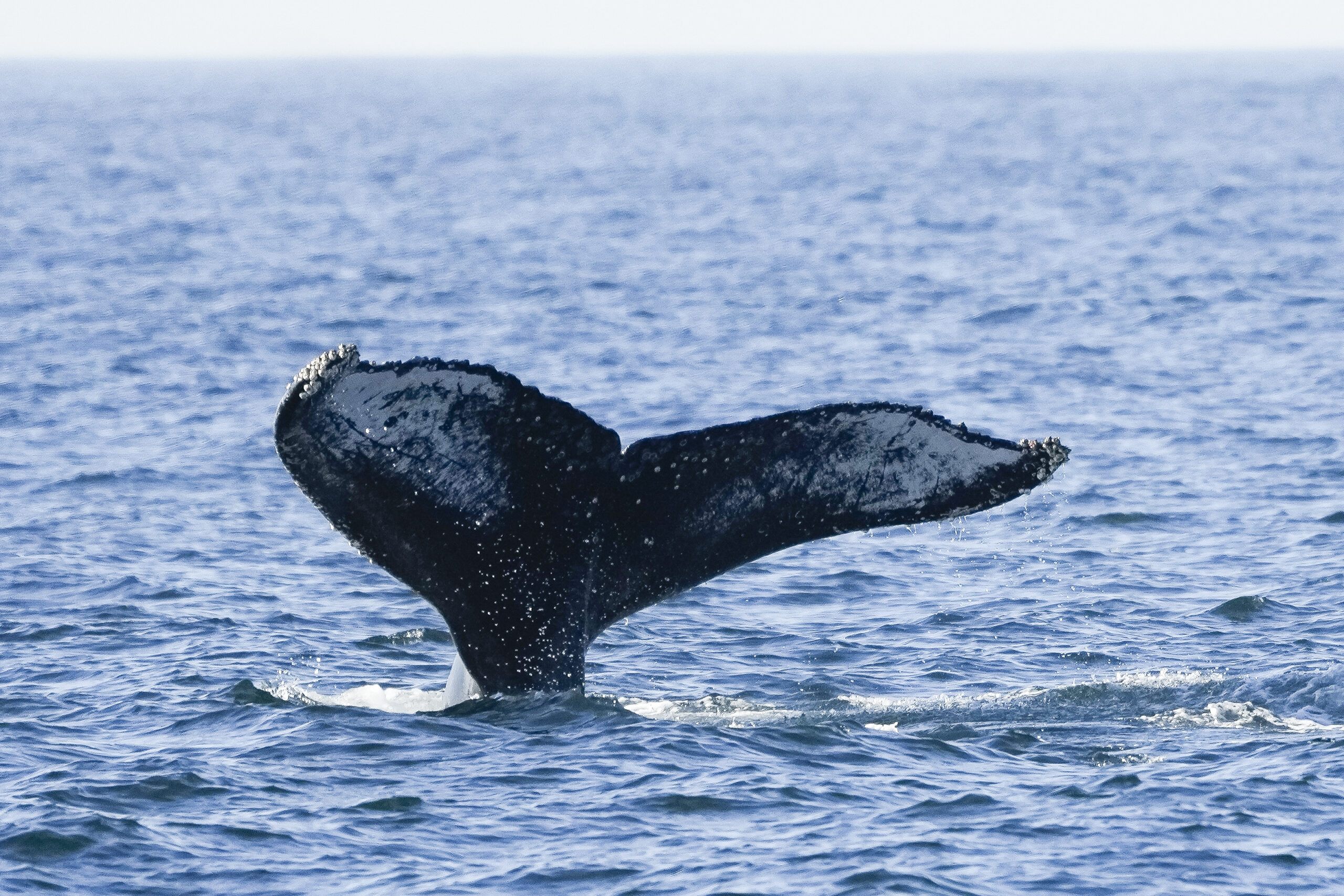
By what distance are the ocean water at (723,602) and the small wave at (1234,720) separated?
82 mm

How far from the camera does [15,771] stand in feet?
35.6

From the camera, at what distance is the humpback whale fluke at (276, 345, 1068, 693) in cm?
873

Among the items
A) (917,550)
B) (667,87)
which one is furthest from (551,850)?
(667,87)

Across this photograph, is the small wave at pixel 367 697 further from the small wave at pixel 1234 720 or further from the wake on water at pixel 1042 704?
the small wave at pixel 1234 720

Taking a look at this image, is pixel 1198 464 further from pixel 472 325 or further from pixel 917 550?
pixel 472 325

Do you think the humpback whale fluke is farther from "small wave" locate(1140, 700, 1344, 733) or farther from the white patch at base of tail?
"small wave" locate(1140, 700, 1344, 733)

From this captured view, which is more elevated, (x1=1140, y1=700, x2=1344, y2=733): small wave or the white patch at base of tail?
the white patch at base of tail

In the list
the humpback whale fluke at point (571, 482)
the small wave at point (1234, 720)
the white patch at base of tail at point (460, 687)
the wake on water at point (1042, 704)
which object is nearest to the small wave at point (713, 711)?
the wake on water at point (1042, 704)

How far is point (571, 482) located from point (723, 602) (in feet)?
21.2

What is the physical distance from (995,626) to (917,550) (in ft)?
9.64

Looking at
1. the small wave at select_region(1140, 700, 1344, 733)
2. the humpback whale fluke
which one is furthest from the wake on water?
the humpback whale fluke

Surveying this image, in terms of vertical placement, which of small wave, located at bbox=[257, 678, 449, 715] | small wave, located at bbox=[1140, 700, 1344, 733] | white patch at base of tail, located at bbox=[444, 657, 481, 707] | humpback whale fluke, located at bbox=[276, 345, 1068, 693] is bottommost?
small wave, located at bbox=[257, 678, 449, 715]

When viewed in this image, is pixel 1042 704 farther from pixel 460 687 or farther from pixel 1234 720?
pixel 460 687

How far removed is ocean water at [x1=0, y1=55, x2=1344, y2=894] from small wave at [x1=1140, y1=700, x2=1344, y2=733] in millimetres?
82
